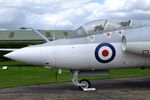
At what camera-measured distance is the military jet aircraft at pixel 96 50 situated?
38.5 feet

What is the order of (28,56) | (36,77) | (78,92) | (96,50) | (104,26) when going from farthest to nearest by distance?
(36,77) < (104,26) < (96,50) < (78,92) < (28,56)

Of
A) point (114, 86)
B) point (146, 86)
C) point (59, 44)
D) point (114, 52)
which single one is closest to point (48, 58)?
point (59, 44)

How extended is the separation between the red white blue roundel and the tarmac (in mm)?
1055

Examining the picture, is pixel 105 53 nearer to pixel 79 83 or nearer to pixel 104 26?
pixel 104 26

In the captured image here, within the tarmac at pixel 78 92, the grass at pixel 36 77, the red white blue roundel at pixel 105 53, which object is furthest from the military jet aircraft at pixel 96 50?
the grass at pixel 36 77

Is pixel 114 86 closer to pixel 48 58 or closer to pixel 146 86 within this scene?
pixel 146 86

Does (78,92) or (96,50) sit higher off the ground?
(96,50)

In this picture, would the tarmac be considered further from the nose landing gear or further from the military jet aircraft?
the military jet aircraft

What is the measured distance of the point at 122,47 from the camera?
1202cm

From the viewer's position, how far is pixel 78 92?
11828 millimetres

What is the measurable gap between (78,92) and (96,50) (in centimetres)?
147

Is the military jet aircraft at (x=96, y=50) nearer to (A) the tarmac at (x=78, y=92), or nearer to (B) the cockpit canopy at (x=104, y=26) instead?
(B) the cockpit canopy at (x=104, y=26)

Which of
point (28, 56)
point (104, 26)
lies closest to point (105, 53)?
point (104, 26)

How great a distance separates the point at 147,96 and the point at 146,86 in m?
2.76
